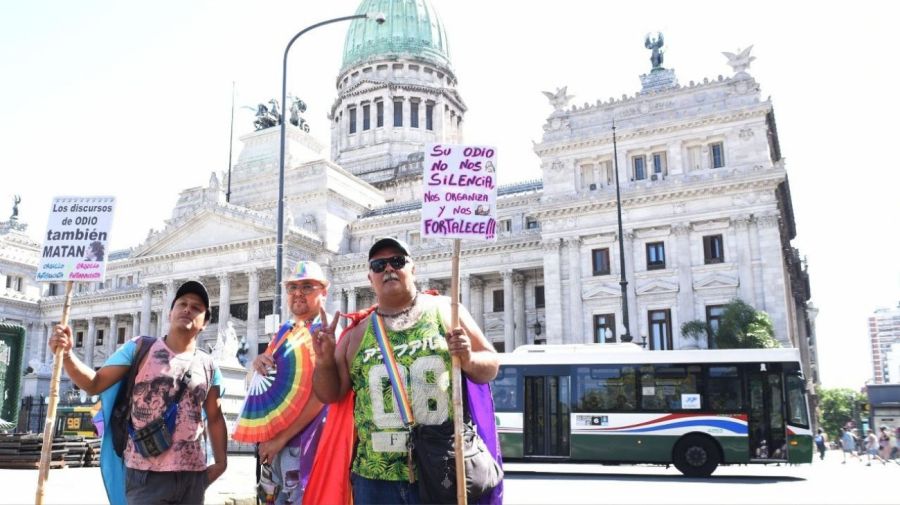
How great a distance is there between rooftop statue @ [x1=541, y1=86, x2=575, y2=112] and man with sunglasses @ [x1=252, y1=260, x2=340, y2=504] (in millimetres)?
37843

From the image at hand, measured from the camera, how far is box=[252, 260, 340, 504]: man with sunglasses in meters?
5.83

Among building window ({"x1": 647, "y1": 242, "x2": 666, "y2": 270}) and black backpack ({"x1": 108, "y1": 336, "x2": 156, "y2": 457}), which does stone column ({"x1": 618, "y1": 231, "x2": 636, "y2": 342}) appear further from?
black backpack ({"x1": 108, "y1": 336, "x2": 156, "y2": 457})

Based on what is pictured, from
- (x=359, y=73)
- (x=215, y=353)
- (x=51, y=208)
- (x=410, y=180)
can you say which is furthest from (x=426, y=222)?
(x=359, y=73)

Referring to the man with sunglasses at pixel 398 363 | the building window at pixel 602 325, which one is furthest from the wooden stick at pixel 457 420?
the building window at pixel 602 325

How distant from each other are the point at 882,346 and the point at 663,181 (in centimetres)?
18152

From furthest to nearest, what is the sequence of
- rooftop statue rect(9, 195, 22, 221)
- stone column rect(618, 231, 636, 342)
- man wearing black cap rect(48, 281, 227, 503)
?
rooftop statue rect(9, 195, 22, 221) < stone column rect(618, 231, 636, 342) < man wearing black cap rect(48, 281, 227, 503)

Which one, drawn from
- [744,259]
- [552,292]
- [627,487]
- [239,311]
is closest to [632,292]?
[552,292]

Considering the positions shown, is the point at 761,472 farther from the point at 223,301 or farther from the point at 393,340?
the point at 223,301

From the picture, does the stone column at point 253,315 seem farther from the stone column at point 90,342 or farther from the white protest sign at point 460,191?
the white protest sign at point 460,191

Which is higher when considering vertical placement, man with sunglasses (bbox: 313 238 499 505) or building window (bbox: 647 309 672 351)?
building window (bbox: 647 309 672 351)

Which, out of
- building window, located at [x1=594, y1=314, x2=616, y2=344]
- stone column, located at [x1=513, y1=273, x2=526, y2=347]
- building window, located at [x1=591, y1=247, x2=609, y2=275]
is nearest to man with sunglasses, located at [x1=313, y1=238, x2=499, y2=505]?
building window, located at [x1=594, y1=314, x2=616, y2=344]

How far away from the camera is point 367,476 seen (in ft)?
15.6

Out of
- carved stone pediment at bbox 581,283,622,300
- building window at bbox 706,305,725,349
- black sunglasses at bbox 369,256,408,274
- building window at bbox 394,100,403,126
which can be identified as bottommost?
black sunglasses at bbox 369,256,408,274

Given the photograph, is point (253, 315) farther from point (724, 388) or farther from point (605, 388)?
point (724, 388)
